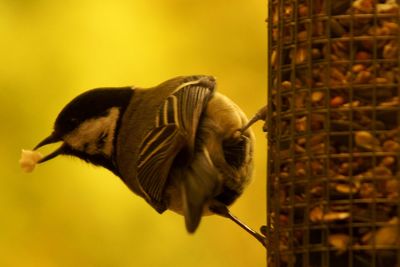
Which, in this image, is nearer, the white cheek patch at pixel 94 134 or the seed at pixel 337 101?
the seed at pixel 337 101

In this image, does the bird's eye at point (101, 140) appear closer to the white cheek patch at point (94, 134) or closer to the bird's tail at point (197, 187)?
the white cheek patch at point (94, 134)

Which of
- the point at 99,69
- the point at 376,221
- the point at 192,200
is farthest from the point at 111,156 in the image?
the point at 376,221

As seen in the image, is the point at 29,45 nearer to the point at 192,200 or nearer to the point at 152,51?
the point at 152,51

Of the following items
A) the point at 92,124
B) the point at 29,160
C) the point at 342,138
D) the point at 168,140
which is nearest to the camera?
the point at 342,138

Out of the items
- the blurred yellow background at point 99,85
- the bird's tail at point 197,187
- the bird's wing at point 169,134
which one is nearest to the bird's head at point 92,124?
the bird's wing at point 169,134

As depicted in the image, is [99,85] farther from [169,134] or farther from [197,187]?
[197,187]

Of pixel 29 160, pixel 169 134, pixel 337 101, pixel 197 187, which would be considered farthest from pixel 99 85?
pixel 337 101

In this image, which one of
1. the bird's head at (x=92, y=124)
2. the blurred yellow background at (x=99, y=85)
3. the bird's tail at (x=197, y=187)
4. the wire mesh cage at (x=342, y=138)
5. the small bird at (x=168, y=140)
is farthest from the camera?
the blurred yellow background at (x=99, y=85)
